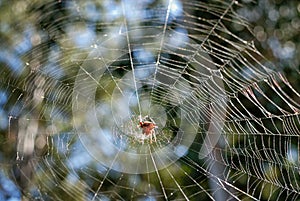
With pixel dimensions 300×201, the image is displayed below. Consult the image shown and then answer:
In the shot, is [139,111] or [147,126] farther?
[139,111]

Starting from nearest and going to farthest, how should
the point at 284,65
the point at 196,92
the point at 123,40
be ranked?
the point at 196,92
the point at 284,65
the point at 123,40

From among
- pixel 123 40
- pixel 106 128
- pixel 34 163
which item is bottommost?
pixel 34 163

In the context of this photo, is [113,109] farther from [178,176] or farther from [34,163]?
[178,176]

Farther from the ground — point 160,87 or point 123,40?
point 123,40

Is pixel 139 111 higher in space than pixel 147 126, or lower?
higher

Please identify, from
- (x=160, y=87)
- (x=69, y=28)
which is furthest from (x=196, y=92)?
(x=69, y=28)

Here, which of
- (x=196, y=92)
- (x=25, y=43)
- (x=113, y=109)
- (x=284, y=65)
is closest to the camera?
(x=196, y=92)

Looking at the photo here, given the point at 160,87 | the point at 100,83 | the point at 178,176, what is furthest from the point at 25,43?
the point at 178,176

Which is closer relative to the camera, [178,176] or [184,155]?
[184,155]
